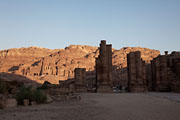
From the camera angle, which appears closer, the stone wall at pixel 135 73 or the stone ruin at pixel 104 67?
the stone ruin at pixel 104 67

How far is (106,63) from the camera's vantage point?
2231 centimetres

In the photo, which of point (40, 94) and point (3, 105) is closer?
point (3, 105)

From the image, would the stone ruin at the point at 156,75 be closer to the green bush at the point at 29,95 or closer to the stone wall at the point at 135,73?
the stone wall at the point at 135,73

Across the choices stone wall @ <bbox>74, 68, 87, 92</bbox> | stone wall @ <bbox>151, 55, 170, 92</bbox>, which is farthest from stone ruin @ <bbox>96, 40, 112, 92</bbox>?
stone wall @ <bbox>151, 55, 170, 92</bbox>

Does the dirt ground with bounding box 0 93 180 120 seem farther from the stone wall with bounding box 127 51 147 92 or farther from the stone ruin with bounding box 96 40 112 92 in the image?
the stone wall with bounding box 127 51 147 92

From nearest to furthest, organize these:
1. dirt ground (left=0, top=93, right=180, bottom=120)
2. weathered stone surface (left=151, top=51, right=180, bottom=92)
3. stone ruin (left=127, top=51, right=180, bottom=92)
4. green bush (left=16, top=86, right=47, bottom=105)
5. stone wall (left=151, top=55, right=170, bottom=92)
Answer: dirt ground (left=0, top=93, right=180, bottom=120), green bush (left=16, top=86, right=47, bottom=105), stone ruin (left=127, top=51, right=180, bottom=92), weathered stone surface (left=151, top=51, right=180, bottom=92), stone wall (left=151, top=55, right=170, bottom=92)

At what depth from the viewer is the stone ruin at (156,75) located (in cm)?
2298

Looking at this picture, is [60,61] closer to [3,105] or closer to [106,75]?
[106,75]

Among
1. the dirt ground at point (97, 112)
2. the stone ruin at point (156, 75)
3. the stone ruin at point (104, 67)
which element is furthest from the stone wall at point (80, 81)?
the dirt ground at point (97, 112)

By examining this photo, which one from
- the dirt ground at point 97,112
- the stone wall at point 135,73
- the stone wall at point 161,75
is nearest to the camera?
the dirt ground at point 97,112

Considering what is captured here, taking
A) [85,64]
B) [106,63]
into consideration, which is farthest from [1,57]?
[106,63]

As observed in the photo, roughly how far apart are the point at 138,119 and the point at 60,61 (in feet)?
314

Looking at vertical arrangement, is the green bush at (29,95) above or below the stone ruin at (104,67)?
below

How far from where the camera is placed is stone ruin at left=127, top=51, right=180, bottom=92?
23.0 m
